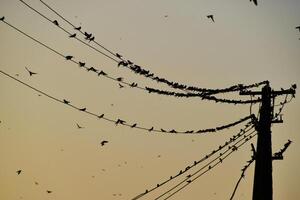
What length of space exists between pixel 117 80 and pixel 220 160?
533 centimetres

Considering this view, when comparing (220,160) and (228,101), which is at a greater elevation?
(228,101)

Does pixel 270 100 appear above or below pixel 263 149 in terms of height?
above

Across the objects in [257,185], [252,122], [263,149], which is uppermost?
[252,122]

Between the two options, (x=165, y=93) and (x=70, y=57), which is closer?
(x=70, y=57)

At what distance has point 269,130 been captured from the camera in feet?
48.6

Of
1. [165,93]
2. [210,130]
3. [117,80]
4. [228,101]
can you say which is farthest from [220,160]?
[117,80]

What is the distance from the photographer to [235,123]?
16516 mm

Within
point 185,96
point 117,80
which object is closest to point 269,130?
point 185,96

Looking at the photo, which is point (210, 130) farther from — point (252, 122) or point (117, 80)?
point (117, 80)

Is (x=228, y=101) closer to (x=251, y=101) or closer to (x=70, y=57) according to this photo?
(x=251, y=101)

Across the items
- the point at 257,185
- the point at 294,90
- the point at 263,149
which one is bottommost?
the point at 257,185

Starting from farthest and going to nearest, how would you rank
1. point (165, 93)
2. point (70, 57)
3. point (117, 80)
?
point (165, 93) < point (117, 80) < point (70, 57)

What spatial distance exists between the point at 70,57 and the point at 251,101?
7.23m

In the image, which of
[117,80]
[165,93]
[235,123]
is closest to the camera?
[117,80]
